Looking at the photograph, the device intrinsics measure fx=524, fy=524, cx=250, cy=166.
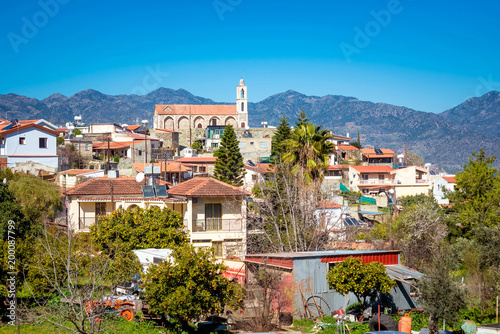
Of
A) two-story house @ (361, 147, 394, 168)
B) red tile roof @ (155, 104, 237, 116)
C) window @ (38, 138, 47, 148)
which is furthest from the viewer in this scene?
red tile roof @ (155, 104, 237, 116)

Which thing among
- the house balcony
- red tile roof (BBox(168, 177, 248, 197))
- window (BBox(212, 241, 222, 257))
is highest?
red tile roof (BBox(168, 177, 248, 197))

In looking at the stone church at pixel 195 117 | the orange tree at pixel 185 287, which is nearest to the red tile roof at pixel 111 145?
the stone church at pixel 195 117

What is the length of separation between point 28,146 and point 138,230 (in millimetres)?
29960

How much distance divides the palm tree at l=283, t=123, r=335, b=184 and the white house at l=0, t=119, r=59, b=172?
28225 millimetres

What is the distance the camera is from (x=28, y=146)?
48875 millimetres

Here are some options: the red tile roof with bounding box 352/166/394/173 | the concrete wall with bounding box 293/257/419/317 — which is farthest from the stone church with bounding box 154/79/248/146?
the concrete wall with bounding box 293/257/419/317

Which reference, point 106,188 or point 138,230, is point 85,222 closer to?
point 106,188

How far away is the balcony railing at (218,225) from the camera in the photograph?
29000 mm

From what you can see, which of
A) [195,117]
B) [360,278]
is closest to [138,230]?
[360,278]

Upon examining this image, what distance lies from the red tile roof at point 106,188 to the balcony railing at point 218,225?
5.63 metres

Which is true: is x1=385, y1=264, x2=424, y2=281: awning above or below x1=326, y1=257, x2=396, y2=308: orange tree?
below

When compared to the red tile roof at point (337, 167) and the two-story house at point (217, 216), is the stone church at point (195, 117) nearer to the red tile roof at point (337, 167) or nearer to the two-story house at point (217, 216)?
the red tile roof at point (337, 167)

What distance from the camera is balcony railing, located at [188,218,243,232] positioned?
29000mm

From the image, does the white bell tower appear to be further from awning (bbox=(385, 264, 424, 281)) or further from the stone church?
awning (bbox=(385, 264, 424, 281))
